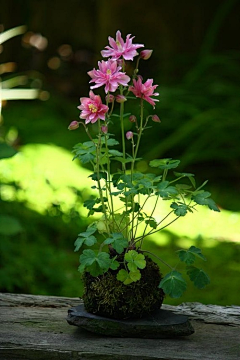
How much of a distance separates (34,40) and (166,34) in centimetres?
136

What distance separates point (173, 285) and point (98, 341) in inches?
11.0

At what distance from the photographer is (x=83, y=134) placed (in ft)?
18.0

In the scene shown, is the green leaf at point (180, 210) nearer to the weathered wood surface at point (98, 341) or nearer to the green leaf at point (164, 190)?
the green leaf at point (164, 190)

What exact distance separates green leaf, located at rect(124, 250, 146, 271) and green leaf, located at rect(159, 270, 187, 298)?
0.08 metres

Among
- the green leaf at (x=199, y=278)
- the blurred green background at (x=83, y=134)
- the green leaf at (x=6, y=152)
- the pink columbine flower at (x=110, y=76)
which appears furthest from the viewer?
the blurred green background at (x=83, y=134)

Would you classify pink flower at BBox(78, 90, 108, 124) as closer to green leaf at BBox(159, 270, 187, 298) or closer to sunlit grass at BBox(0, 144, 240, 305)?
green leaf at BBox(159, 270, 187, 298)

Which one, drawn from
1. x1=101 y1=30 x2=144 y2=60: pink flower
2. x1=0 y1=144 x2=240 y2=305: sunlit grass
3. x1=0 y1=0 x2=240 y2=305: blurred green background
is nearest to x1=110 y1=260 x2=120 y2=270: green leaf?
x1=101 y1=30 x2=144 y2=60: pink flower

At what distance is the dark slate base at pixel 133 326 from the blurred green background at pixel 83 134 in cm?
79

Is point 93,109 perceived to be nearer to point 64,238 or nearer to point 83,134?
point 64,238

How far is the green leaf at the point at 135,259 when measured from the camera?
193cm

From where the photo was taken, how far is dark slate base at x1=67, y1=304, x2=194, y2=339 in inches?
77.7

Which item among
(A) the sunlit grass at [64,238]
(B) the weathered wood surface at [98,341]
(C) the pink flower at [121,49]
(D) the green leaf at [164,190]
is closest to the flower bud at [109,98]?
(C) the pink flower at [121,49]

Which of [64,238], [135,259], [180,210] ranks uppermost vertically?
[64,238]

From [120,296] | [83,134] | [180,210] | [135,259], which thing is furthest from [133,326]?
[83,134]
